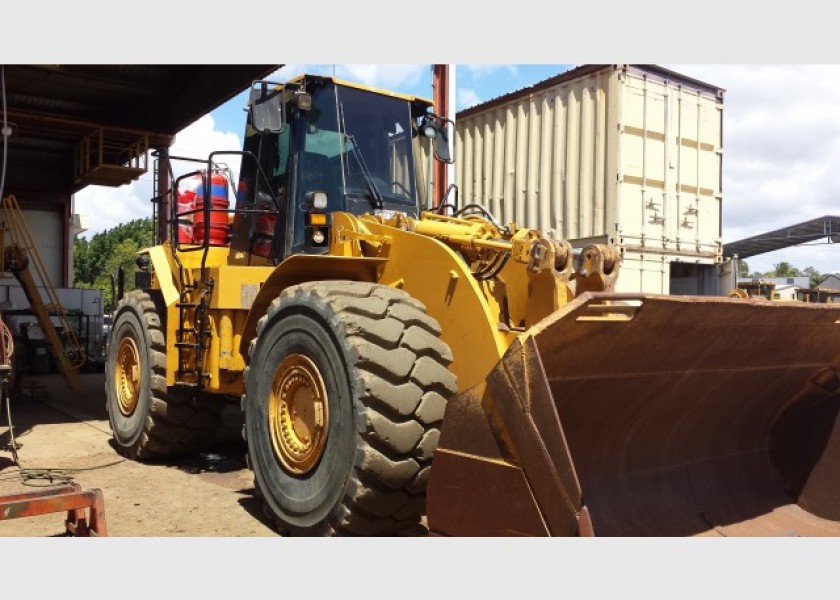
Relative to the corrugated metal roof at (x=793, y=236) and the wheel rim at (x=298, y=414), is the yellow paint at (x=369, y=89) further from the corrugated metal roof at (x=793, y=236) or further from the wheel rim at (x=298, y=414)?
the corrugated metal roof at (x=793, y=236)

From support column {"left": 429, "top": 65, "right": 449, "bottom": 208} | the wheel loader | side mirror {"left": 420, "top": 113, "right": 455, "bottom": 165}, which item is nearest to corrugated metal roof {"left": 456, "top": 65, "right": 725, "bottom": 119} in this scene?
support column {"left": 429, "top": 65, "right": 449, "bottom": 208}

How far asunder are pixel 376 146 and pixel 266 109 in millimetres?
851

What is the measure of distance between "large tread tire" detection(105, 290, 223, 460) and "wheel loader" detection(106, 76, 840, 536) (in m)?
1.23

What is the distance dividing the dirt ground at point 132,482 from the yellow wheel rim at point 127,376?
1.61 ft

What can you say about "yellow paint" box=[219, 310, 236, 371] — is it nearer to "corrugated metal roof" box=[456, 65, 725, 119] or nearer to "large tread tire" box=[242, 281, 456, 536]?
"large tread tire" box=[242, 281, 456, 536]

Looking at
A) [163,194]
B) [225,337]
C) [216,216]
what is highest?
[163,194]

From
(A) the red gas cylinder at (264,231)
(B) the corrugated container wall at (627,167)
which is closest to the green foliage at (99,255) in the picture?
(B) the corrugated container wall at (627,167)

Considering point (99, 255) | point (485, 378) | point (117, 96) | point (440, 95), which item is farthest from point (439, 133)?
point (99, 255)

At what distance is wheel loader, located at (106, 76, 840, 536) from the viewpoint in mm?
3271

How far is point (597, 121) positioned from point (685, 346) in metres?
7.05

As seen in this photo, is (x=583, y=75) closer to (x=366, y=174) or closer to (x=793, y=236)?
(x=366, y=174)

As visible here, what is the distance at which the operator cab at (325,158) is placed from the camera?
5.20m

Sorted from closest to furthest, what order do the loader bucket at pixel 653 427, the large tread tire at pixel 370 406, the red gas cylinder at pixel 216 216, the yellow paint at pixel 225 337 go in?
the loader bucket at pixel 653 427
the large tread tire at pixel 370 406
the yellow paint at pixel 225 337
the red gas cylinder at pixel 216 216

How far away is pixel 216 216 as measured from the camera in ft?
21.7
